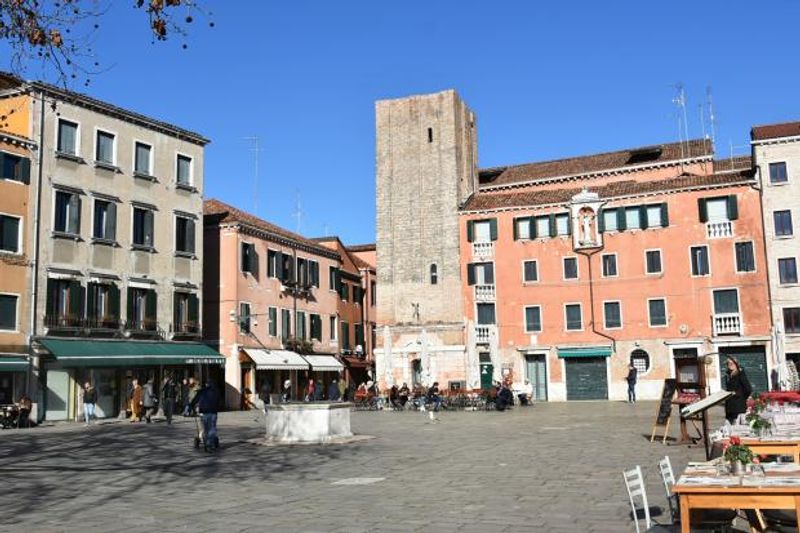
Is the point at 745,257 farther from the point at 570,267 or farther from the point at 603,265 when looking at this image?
the point at 570,267

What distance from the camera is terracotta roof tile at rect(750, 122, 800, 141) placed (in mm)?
41750

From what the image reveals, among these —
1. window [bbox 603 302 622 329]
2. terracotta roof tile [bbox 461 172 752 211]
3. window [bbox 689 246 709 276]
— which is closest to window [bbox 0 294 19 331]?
terracotta roof tile [bbox 461 172 752 211]

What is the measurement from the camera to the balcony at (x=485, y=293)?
46.4 m

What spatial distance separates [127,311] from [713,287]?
28810mm

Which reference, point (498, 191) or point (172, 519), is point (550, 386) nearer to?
point (498, 191)

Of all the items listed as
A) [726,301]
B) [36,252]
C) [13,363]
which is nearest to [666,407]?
[13,363]

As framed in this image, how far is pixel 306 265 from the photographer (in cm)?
4853

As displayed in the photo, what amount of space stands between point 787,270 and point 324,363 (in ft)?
84.9

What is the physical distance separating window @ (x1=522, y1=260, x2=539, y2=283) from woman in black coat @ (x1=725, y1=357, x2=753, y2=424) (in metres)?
32.0

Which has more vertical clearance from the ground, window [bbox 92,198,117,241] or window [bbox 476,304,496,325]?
window [bbox 92,198,117,241]

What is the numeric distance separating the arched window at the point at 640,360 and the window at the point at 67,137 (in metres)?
29.2

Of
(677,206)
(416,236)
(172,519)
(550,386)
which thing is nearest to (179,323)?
(416,236)

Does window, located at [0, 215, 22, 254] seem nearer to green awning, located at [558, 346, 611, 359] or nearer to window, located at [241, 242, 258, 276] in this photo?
window, located at [241, 242, 258, 276]

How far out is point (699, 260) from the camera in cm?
4244
